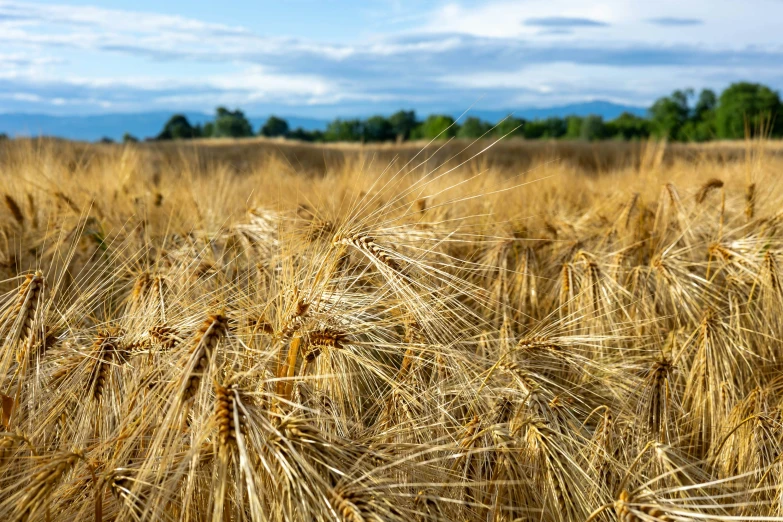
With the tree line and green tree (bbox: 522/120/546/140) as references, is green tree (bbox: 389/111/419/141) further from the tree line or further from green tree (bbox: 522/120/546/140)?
green tree (bbox: 522/120/546/140)

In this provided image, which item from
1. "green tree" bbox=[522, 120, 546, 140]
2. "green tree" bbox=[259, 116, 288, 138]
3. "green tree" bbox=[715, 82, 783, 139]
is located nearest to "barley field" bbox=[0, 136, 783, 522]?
"green tree" bbox=[715, 82, 783, 139]

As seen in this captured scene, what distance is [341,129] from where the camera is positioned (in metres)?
47.0

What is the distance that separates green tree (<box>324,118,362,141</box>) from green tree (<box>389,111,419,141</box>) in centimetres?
286

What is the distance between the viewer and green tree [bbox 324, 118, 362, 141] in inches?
1702

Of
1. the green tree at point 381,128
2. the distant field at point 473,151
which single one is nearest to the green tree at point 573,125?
the green tree at point 381,128

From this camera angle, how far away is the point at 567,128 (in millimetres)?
64562

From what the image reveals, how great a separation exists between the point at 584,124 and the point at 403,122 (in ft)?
46.8

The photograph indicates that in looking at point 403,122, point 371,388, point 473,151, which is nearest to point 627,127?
point 403,122

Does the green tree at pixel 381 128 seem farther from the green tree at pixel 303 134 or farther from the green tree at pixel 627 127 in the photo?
the green tree at pixel 627 127

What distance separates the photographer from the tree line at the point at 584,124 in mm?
38750

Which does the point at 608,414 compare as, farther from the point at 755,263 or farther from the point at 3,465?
the point at 3,465

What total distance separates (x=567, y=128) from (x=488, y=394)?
6611 cm

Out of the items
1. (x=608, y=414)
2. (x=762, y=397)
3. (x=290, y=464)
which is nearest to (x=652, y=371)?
(x=608, y=414)

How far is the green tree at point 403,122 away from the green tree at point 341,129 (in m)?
2.86
